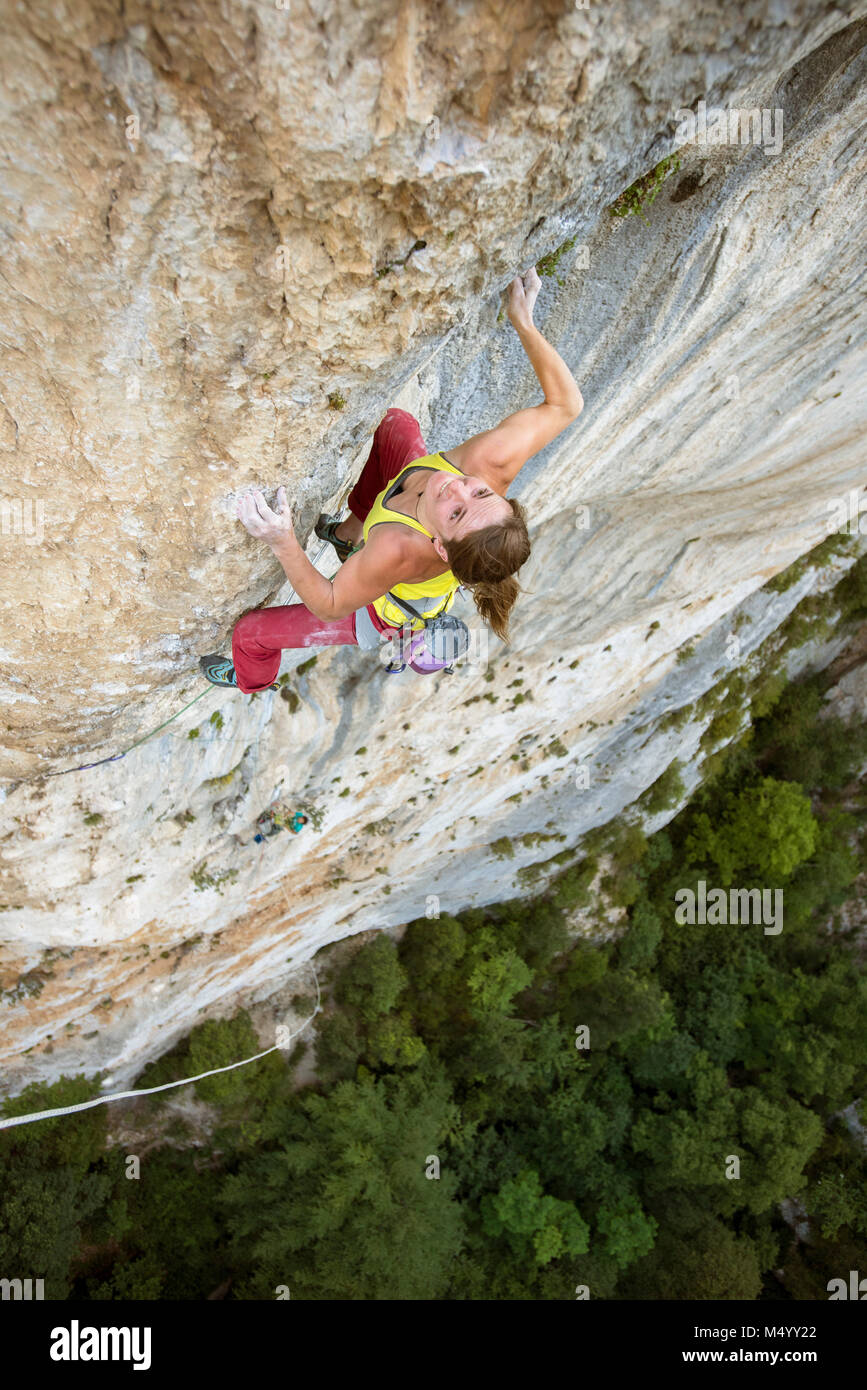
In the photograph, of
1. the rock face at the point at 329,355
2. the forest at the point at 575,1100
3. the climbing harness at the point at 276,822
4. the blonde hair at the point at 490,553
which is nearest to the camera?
the rock face at the point at 329,355

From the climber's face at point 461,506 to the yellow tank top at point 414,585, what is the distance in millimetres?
110

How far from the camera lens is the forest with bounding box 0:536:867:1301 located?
10938mm

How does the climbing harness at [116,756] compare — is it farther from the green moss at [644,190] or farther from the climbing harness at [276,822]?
the green moss at [644,190]

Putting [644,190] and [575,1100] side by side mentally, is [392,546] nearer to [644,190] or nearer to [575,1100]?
[644,190]

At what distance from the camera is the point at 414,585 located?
3254mm

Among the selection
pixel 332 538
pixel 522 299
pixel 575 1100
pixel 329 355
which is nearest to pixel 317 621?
pixel 332 538

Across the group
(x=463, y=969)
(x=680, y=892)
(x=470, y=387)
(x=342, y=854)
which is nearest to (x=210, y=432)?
(x=470, y=387)

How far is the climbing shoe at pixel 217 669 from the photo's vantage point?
3.93 meters

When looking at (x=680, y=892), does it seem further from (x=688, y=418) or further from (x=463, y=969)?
(x=688, y=418)

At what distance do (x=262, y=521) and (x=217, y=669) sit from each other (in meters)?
1.27

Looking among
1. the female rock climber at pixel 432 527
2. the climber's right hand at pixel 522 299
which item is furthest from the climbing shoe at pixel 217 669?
the climber's right hand at pixel 522 299

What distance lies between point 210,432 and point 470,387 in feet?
6.27

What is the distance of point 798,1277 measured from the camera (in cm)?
1275

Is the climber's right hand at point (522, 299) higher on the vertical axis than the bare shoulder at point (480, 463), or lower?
higher
